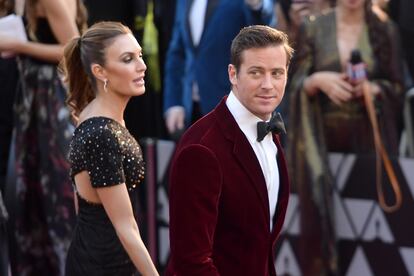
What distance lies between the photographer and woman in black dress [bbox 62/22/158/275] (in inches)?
159

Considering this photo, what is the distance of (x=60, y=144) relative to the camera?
19.1 ft

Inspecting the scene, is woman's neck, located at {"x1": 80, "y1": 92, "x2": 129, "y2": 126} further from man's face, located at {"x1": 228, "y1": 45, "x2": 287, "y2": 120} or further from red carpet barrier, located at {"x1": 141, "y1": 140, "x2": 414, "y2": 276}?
red carpet barrier, located at {"x1": 141, "y1": 140, "x2": 414, "y2": 276}

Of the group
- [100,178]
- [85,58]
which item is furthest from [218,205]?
[85,58]

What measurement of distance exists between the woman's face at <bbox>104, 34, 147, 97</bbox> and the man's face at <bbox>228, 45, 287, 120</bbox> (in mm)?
657

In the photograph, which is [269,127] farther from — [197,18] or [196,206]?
[197,18]

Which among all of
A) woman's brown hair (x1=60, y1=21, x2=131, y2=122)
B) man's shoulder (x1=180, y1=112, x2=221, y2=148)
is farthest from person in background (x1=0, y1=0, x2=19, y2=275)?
man's shoulder (x1=180, y1=112, x2=221, y2=148)

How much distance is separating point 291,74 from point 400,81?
0.63 meters

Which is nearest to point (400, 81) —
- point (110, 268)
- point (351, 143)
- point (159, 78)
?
point (351, 143)

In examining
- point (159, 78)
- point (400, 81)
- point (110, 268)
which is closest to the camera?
point (110, 268)

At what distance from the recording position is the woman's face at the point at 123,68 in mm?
4191

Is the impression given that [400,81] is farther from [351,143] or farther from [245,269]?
[245,269]

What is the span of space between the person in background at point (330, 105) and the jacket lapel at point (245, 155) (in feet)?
7.41

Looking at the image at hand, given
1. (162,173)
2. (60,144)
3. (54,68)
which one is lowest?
(162,173)

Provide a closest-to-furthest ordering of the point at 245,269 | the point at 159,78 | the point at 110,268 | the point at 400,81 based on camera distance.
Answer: the point at 245,269
the point at 110,268
the point at 400,81
the point at 159,78
